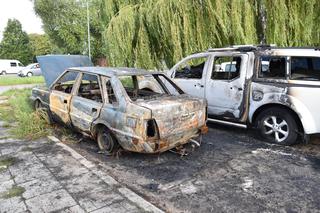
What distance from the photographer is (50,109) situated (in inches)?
260

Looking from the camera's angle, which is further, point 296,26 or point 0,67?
point 0,67

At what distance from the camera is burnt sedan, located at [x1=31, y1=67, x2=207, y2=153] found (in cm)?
461

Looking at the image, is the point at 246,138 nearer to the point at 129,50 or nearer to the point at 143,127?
the point at 143,127

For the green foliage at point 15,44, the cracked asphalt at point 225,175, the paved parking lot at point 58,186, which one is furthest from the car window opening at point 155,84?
the green foliage at point 15,44

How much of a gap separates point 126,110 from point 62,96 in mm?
2009

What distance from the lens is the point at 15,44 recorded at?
170 feet

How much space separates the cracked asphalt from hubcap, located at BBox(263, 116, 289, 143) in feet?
0.72

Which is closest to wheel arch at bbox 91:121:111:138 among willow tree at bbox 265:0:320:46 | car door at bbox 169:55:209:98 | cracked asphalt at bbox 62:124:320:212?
cracked asphalt at bbox 62:124:320:212

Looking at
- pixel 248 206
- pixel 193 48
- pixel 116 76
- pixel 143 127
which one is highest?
pixel 193 48

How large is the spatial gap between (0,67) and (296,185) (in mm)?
40072

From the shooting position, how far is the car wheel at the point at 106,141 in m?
5.16

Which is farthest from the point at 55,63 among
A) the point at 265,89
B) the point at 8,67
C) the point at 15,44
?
the point at 15,44

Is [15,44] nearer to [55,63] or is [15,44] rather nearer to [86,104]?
[55,63]

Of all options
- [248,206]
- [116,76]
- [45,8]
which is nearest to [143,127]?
[116,76]
